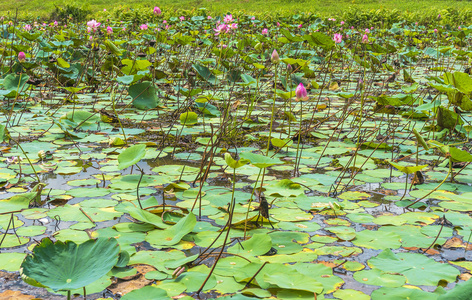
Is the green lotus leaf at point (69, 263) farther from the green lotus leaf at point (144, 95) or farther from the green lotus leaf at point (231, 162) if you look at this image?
the green lotus leaf at point (144, 95)

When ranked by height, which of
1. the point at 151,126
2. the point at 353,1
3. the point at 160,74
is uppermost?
the point at 353,1

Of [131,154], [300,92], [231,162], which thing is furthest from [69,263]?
[300,92]

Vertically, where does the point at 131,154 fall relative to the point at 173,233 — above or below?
above

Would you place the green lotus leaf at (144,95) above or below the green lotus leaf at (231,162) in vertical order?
below

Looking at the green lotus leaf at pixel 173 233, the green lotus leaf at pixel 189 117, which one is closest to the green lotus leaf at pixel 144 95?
the green lotus leaf at pixel 189 117

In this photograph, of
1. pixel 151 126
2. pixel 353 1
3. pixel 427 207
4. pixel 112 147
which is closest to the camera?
pixel 427 207

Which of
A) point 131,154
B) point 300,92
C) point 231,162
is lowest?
point 131,154

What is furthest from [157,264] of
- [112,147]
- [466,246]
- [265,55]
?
[265,55]

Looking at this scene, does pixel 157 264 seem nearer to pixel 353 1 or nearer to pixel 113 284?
pixel 113 284

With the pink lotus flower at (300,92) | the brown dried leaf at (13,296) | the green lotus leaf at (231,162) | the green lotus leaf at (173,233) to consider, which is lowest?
the brown dried leaf at (13,296)

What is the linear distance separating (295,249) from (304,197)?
42 centimetres

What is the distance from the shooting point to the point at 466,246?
1330 millimetres

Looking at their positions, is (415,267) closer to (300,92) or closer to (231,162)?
(231,162)

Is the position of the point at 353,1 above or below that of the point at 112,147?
above
